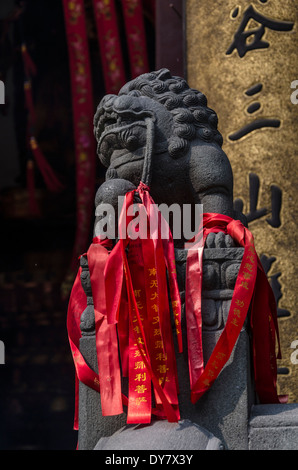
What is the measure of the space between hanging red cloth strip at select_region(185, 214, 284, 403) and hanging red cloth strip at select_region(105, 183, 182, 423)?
0.22 ft


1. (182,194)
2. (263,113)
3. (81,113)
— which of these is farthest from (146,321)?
(81,113)

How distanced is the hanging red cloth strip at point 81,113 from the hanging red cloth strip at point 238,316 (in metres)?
3.11

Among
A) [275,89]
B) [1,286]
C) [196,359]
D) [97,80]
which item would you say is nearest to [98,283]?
[196,359]

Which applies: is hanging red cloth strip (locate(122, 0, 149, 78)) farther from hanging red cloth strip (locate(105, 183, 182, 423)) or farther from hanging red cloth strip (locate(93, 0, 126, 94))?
hanging red cloth strip (locate(105, 183, 182, 423))

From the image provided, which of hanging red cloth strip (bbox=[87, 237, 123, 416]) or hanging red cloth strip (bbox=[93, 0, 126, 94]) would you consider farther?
hanging red cloth strip (bbox=[93, 0, 126, 94])

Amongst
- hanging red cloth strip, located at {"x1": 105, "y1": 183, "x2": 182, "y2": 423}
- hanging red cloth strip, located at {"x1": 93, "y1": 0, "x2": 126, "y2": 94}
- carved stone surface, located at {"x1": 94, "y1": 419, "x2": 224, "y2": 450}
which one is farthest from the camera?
hanging red cloth strip, located at {"x1": 93, "y1": 0, "x2": 126, "y2": 94}

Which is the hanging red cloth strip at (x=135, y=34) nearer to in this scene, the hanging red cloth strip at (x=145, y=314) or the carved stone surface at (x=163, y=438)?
the hanging red cloth strip at (x=145, y=314)

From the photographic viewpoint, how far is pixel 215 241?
7.38ft

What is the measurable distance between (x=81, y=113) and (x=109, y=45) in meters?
0.64

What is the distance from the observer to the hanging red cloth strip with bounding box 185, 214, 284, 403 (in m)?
2.08

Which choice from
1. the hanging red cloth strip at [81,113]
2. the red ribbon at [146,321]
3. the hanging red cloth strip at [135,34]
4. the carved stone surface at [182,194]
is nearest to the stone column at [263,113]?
the hanging red cloth strip at [135,34]

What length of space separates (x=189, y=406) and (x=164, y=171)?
0.94 metres

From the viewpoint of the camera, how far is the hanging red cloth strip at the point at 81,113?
17.7 ft

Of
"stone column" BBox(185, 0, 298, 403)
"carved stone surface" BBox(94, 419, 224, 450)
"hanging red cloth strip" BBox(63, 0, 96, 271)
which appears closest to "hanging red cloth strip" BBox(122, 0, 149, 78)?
"hanging red cloth strip" BBox(63, 0, 96, 271)
